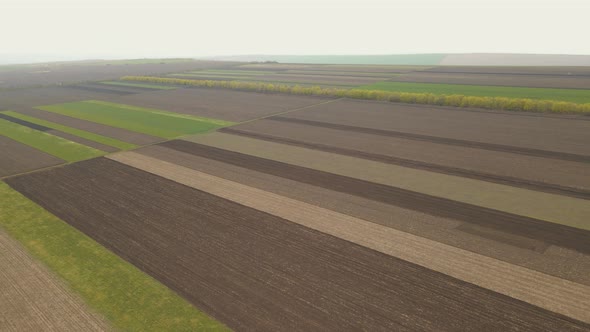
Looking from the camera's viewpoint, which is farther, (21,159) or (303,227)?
(21,159)

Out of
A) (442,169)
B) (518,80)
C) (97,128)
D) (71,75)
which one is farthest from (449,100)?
(71,75)

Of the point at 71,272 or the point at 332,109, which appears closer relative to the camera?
the point at 71,272

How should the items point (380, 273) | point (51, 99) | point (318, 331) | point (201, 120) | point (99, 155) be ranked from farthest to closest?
1. point (51, 99)
2. point (201, 120)
3. point (99, 155)
4. point (380, 273)
5. point (318, 331)

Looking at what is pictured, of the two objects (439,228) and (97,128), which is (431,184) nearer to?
(439,228)

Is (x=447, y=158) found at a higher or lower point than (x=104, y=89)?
higher

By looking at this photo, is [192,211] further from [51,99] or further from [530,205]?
[51,99]

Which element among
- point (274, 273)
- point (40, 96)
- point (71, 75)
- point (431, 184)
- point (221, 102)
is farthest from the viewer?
point (71, 75)

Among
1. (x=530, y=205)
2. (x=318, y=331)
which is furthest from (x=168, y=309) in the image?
(x=530, y=205)

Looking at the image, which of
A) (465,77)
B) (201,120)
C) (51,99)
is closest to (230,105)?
(201,120)

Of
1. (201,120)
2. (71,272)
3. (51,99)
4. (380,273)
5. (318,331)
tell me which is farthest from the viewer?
(51,99)
